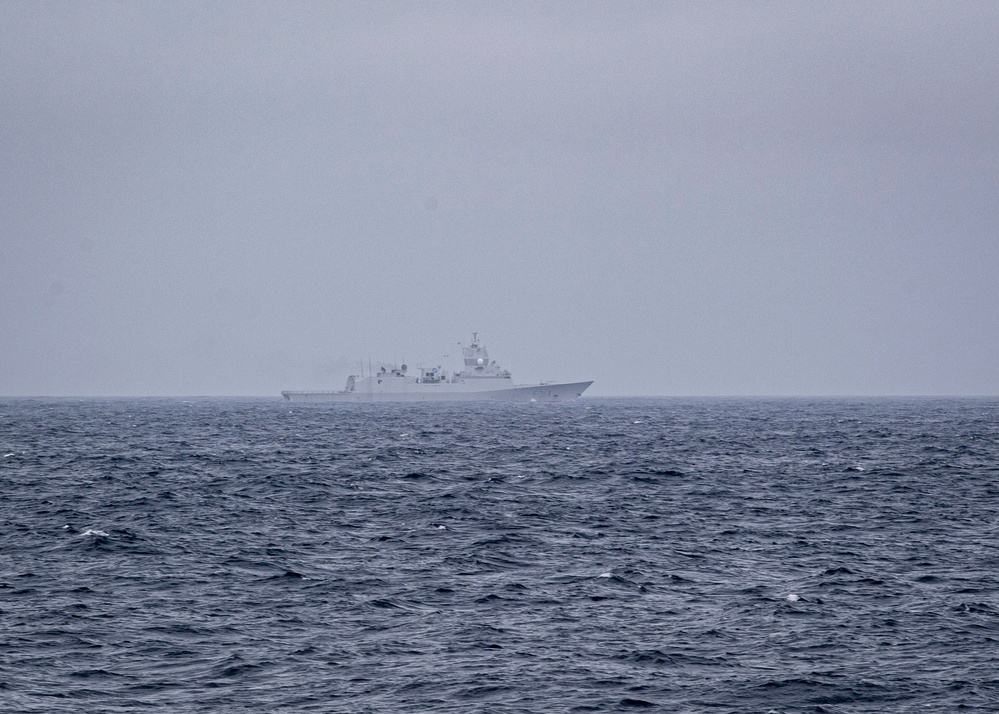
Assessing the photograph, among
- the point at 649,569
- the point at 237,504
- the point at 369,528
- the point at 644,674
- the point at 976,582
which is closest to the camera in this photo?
the point at 644,674

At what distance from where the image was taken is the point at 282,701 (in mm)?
17859

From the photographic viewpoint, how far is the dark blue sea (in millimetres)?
18641

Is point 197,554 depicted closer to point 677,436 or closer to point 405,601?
point 405,601

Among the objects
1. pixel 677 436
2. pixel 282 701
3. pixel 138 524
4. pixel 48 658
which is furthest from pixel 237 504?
pixel 677 436

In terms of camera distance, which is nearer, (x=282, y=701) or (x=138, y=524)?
(x=282, y=701)

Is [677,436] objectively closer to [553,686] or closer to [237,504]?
[237,504]

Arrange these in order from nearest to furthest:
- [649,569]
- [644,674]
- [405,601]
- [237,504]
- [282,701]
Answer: [282,701] → [644,674] → [405,601] → [649,569] → [237,504]

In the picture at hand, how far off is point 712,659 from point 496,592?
678cm

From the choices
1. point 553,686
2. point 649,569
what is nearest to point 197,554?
point 649,569

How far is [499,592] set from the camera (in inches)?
1018

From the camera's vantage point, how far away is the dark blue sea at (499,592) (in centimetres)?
1864

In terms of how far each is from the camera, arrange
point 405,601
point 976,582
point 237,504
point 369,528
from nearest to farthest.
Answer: point 405,601
point 976,582
point 369,528
point 237,504

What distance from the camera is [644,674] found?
19.5 metres

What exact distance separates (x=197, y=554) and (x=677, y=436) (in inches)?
2537
